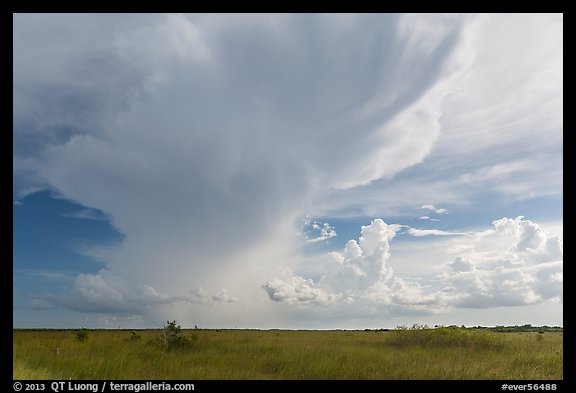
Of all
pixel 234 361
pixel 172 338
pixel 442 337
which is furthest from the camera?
pixel 442 337

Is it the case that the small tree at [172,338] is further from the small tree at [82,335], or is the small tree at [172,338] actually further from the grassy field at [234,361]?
the small tree at [82,335]

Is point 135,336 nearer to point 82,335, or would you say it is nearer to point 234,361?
point 82,335

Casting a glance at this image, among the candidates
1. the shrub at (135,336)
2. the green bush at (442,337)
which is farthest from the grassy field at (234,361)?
the green bush at (442,337)

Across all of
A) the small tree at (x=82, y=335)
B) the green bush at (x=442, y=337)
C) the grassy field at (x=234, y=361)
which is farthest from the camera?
the green bush at (x=442, y=337)

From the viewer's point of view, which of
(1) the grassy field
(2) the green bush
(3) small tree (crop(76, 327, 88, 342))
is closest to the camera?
(1) the grassy field

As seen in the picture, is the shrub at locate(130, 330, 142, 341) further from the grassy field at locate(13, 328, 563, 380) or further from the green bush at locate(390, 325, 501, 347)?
the green bush at locate(390, 325, 501, 347)

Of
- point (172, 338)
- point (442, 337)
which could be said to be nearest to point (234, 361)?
point (172, 338)

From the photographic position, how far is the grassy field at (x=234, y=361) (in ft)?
41.3

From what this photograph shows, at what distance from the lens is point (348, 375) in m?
12.7

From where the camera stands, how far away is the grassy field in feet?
41.3

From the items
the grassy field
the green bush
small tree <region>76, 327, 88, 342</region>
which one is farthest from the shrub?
the green bush

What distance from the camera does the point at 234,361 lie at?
14602 mm

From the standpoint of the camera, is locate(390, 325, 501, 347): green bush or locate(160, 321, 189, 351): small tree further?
locate(390, 325, 501, 347): green bush
